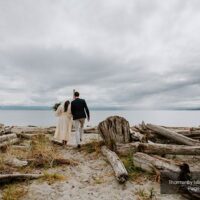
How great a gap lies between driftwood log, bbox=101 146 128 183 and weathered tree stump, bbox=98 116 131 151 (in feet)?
1.65

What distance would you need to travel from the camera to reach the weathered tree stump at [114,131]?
1068cm

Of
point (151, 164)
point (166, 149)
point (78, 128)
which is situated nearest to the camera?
point (151, 164)

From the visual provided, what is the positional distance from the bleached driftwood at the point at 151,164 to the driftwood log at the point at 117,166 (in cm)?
53

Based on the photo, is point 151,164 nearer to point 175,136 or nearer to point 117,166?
point 117,166

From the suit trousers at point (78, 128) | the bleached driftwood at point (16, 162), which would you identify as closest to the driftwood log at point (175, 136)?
the suit trousers at point (78, 128)

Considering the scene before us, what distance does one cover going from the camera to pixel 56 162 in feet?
31.5

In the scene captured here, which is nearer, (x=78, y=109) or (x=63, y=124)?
(x=78, y=109)

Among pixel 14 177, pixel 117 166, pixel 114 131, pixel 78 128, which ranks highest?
pixel 78 128

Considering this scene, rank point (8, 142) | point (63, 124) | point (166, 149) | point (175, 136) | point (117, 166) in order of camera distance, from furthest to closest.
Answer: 1. point (63, 124)
2. point (8, 142)
3. point (175, 136)
4. point (166, 149)
5. point (117, 166)

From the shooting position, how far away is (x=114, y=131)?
1078 centimetres

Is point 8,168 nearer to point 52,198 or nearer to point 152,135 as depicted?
point 52,198

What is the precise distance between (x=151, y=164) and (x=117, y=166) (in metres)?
1.03

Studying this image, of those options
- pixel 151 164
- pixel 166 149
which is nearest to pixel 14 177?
pixel 151 164

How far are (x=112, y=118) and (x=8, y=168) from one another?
14.0ft
